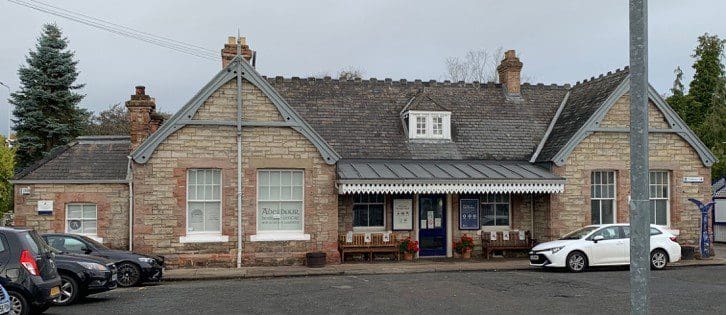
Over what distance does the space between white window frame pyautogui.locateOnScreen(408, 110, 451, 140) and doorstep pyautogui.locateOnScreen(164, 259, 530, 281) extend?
4.60m

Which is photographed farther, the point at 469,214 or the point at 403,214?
the point at 469,214

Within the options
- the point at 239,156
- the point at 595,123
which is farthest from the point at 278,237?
the point at 595,123

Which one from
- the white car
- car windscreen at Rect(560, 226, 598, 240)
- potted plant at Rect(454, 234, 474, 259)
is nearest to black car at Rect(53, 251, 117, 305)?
the white car

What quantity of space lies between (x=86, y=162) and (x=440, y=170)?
1104cm

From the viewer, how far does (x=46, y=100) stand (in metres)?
34.3

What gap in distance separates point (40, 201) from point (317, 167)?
8.09 m

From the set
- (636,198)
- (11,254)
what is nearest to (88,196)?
(11,254)

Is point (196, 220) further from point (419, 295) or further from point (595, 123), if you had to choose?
point (595, 123)

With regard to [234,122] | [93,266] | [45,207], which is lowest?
[93,266]

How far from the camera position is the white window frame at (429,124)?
22.8 m

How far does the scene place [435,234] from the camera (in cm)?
2206

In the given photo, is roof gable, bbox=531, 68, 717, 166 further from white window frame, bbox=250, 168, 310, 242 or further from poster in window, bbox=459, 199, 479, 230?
white window frame, bbox=250, 168, 310, 242

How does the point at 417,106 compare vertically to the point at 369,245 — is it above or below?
above

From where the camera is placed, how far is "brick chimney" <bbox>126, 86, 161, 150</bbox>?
20.6 meters
